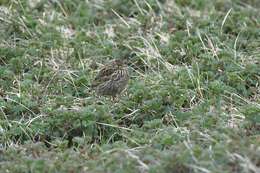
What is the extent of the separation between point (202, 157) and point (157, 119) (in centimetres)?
188

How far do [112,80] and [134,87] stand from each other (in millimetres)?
341

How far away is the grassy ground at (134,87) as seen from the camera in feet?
23.7

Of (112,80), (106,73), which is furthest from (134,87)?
(106,73)

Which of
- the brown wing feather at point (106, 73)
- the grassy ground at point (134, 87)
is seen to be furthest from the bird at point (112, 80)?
the grassy ground at point (134, 87)

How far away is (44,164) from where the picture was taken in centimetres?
721

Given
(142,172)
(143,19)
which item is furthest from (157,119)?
(143,19)

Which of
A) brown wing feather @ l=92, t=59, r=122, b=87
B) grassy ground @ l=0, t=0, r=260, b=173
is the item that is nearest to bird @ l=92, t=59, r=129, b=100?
brown wing feather @ l=92, t=59, r=122, b=87

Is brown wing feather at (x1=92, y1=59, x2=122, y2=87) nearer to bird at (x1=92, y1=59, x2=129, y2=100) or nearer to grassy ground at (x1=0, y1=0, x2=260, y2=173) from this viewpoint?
bird at (x1=92, y1=59, x2=129, y2=100)

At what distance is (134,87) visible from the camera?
9445 mm

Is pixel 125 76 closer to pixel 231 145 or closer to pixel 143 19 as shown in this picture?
pixel 143 19

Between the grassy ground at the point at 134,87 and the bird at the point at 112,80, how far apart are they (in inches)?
5.2

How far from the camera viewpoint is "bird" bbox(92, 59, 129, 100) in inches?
378

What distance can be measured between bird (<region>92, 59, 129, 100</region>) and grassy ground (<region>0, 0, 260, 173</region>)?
0.13 meters

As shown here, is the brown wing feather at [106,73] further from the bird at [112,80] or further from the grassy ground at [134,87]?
the grassy ground at [134,87]
